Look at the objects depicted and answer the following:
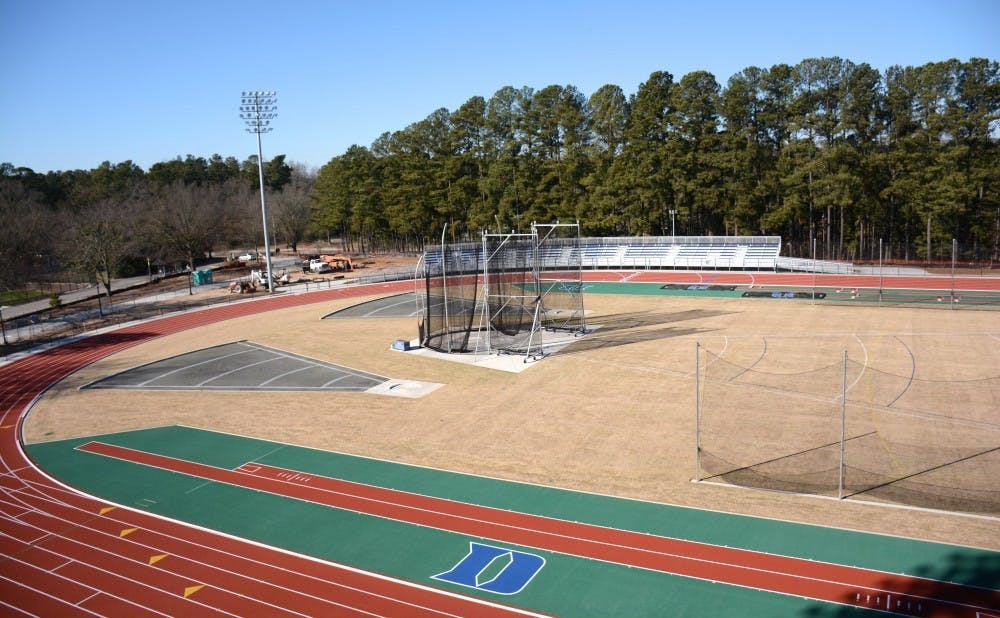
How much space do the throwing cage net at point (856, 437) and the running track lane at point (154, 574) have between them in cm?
828

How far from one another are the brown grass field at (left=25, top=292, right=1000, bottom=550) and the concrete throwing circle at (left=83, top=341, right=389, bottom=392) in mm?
963

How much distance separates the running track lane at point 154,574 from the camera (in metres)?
11.6

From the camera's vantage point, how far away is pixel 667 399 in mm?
21109

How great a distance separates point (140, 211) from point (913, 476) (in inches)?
3134

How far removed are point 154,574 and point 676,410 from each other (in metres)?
14.8

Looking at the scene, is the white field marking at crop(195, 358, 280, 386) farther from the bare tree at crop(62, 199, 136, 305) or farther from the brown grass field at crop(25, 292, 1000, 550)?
the bare tree at crop(62, 199, 136, 305)

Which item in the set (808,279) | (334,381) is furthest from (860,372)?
(808,279)

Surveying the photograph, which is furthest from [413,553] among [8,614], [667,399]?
[667,399]

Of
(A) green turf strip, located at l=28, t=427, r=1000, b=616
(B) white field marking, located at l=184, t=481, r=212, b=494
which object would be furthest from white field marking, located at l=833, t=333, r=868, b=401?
(B) white field marking, located at l=184, t=481, r=212, b=494

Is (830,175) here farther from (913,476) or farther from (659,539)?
(659,539)

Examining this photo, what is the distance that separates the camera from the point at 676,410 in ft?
65.7

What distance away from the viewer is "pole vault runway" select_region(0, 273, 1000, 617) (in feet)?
36.6

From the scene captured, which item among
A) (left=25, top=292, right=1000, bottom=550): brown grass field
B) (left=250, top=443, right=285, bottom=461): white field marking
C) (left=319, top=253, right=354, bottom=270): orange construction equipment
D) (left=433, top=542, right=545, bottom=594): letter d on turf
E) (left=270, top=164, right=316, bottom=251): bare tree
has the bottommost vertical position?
(left=433, top=542, right=545, bottom=594): letter d on turf

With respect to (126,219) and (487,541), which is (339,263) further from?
(487,541)
